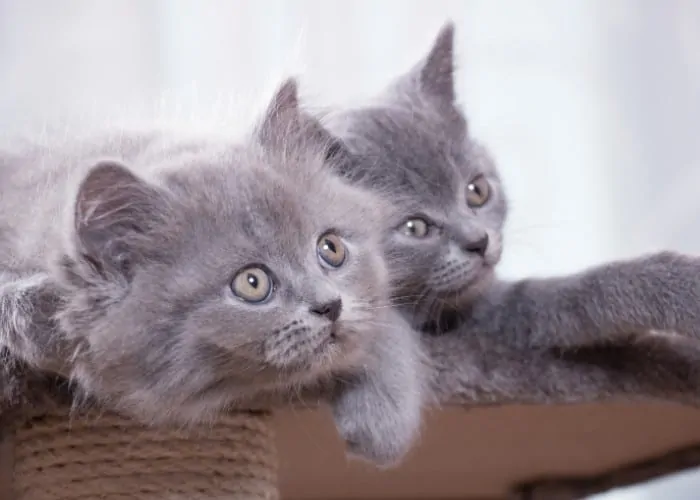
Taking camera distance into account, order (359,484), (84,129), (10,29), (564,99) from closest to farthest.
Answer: (84,129) → (359,484) → (10,29) → (564,99)

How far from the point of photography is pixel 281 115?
0.92 m

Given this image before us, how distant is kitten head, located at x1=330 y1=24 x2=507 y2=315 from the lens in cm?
103

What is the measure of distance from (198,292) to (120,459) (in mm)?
245

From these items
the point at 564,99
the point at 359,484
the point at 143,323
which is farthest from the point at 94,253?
the point at 564,99

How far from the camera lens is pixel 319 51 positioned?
1.70 metres

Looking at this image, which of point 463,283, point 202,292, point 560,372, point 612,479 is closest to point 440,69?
point 463,283

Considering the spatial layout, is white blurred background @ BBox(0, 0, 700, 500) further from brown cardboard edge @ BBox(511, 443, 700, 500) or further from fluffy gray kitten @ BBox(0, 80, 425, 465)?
fluffy gray kitten @ BBox(0, 80, 425, 465)

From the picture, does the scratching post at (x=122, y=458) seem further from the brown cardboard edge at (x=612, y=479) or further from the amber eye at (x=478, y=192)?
the brown cardboard edge at (x=612, y=479)

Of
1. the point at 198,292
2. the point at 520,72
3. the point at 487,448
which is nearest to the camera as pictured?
the point at 198,292

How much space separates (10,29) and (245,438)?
3.28 feet

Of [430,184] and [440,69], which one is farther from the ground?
[440,69]

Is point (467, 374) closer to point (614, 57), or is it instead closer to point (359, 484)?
point (359, 484)

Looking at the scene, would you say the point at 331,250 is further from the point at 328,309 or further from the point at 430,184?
the point at 430,184

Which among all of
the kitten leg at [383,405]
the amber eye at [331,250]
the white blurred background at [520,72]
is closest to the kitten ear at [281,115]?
the amber eye at [331,250]
